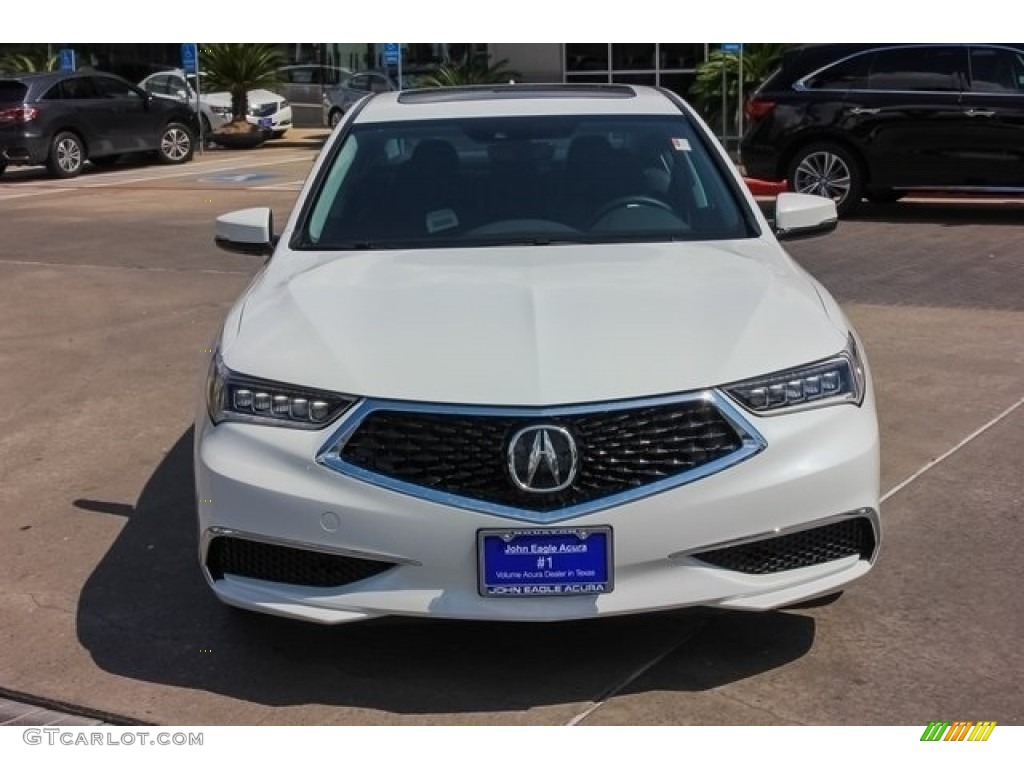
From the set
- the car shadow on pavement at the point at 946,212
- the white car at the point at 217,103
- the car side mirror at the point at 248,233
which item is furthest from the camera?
the white car at the point at 217,103

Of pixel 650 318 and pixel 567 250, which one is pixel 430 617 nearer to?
pixel 650 318

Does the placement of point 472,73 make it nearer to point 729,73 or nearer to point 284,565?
point 729,73

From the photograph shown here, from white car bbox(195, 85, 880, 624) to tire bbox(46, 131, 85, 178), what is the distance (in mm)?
17876

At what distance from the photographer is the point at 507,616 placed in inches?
145

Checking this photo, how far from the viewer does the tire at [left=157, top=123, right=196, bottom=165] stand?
23078 millimetres

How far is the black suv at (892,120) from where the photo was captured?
13328mm

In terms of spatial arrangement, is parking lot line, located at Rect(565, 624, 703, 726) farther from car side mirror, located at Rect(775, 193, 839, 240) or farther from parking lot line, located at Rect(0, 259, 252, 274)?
parking lot line, located at Rect(0, 259, 252, 274)

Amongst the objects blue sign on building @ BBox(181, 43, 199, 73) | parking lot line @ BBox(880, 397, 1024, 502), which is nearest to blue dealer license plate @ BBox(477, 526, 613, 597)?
parking lot line @ BBox(880, 397, 1024, 502)

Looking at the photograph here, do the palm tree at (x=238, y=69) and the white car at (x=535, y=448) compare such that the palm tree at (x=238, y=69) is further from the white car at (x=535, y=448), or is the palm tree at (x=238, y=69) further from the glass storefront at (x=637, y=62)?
the white car at (x=535, y=448)

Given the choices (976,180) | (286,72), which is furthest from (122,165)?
(976,180)

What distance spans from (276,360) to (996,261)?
8436 millimetres

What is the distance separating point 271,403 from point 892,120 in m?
10.9

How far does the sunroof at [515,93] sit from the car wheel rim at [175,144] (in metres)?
17.9

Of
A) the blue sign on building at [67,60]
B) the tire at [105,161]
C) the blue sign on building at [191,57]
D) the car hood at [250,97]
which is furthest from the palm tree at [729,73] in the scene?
the blue sign on building at [67,60]
